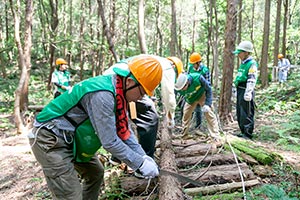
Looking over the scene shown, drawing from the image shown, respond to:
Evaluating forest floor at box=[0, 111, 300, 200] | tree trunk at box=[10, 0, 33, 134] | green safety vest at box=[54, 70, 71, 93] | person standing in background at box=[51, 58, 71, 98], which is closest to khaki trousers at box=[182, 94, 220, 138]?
forest floor at box=[0, 111, 300, 200]

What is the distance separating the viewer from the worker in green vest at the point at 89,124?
8.69 ft

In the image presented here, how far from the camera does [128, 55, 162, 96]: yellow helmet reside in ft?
8.89

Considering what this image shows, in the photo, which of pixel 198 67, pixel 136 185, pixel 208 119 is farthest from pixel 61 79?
pixel 136 185

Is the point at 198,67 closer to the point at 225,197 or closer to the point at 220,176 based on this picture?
the point at 220,176

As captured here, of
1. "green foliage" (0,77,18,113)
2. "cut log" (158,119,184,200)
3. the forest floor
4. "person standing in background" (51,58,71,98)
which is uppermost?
"person standing in background" (51,58,71,98)

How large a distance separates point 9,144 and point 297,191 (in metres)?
6.88

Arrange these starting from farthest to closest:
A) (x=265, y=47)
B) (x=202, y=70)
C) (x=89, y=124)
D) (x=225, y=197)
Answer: (x=265, y=47) → (x=202, y=70) → (x=225, y=197) → (x=89, y=124)

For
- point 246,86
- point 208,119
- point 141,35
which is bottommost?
point 208,119

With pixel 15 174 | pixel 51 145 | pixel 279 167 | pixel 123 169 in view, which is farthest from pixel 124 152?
pixel 15 174

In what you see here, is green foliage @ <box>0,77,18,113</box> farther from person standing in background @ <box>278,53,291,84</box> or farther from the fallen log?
person standing in background @ <box>278,53,291,84</box>

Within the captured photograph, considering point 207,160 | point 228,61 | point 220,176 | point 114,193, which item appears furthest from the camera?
point 228,61

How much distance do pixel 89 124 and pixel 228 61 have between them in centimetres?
675

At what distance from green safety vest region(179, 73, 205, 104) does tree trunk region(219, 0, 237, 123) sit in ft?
7.95

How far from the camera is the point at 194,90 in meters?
6.66
